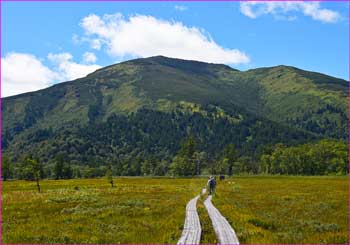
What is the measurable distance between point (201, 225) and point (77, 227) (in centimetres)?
763

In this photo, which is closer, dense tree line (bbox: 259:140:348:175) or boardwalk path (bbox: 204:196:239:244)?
boardwalk path (bbox: 204:196:239:244)

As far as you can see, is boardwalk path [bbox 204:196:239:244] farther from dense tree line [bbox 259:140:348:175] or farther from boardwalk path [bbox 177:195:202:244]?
dense tree line [bbox 259:140:348:175]

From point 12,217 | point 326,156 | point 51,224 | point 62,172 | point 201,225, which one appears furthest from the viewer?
point 326,156

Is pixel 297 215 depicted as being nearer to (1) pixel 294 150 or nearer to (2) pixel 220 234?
(2) pixel 220 234

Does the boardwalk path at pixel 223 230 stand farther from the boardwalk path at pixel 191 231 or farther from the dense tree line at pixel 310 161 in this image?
the dense tree line at pixel 310 161

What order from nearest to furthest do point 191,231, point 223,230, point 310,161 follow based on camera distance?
point 191,231
point 223,230
point 310,161

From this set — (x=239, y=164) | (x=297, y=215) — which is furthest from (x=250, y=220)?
(x=239, y=164)

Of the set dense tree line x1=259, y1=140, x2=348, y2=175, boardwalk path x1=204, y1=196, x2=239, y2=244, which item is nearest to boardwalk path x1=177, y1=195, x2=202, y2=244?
boardwalk path x1=204, y1=196, x2=239, y2=244

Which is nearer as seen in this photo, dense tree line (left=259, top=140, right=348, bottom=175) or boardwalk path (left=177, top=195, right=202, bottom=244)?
boardwalk path (left=177, top=195, right=202, bottom=244)

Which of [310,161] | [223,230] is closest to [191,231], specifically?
[223,230]

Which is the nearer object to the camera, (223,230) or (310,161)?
(223,230)

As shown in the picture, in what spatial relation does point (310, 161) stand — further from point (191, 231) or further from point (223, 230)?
point (191, 231)

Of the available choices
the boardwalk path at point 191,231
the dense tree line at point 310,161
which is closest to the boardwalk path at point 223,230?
the boardwalk path at point 191,231

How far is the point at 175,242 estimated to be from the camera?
18297 millimetres
